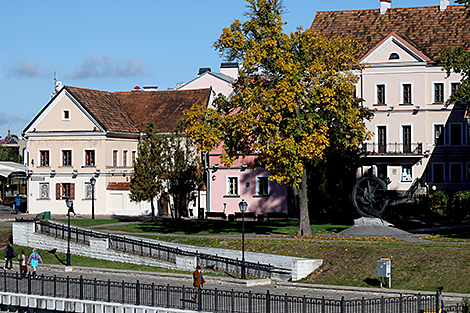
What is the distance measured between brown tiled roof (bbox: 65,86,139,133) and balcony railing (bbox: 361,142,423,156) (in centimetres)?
2067

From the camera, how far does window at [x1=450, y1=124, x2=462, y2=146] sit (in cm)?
5622

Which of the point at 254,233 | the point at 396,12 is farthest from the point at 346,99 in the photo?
the point at 396,12

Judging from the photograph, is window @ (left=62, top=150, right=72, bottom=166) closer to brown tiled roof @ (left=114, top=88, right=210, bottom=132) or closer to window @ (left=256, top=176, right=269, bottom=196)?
brown tiled roof @ (left=114, top=88, right=210, bottom=132)

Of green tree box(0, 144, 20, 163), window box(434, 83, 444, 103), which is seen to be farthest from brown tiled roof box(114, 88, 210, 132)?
green tree box(0, 144, 20, 163)

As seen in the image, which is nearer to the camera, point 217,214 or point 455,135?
point 217,214

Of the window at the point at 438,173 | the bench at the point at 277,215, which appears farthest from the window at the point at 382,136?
the bench at the point at 277,215

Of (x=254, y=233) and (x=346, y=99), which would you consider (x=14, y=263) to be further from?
(x=346, y=99)

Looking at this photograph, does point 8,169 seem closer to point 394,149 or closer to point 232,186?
point 232,186

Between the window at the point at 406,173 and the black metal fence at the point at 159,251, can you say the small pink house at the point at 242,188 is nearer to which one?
the window at the point at 406,173

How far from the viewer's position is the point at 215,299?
945 inches

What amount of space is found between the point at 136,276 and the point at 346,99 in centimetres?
1458

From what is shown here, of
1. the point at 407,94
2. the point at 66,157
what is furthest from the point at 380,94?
the point at 66,157

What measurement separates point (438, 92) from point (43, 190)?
33.3m

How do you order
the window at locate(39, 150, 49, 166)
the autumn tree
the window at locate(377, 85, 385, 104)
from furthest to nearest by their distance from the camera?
the window at locate(39, 150, 49, 166)
the window at locate(377, 85, 385, 104)
the autumn tree
